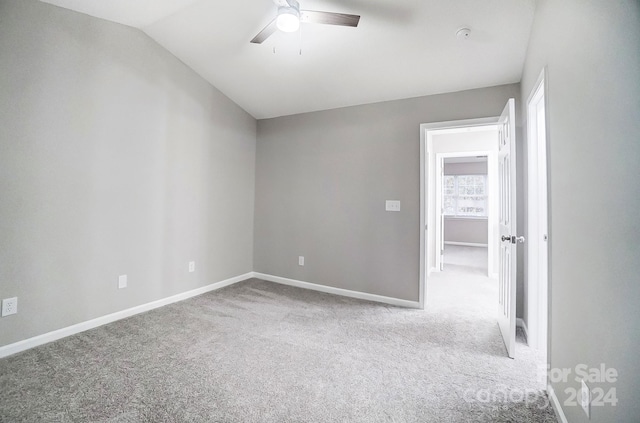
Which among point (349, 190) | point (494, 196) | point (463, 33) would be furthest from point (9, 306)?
point (494, 196)

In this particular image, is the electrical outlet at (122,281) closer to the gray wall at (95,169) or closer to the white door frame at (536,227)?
the gray wall at (95,169)

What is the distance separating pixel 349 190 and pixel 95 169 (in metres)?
2.69

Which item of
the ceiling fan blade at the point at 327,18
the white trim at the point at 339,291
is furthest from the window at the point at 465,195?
the ceiling fan blade at the point at 327,18

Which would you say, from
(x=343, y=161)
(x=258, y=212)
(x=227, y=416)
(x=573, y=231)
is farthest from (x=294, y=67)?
(x=227, y=416)

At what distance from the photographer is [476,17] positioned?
6.89 ft

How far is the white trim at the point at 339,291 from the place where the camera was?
3213 millimetres

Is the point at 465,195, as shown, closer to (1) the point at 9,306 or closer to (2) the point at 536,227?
(2) the point at 536,227

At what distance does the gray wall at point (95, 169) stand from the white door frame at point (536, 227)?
3534 millimetres

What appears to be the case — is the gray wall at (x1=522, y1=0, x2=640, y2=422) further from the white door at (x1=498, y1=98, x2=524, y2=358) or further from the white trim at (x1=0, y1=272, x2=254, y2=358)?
the white trim at (x1=0, y1=272, x2=254, y2=358)

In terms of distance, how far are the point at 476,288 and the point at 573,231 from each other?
297 cm

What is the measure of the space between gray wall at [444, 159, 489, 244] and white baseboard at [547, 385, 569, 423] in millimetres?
7226

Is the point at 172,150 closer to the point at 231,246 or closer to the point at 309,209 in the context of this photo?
the point at 231,246

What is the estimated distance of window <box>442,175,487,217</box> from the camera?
8.14 m

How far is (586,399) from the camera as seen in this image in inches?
46.0
